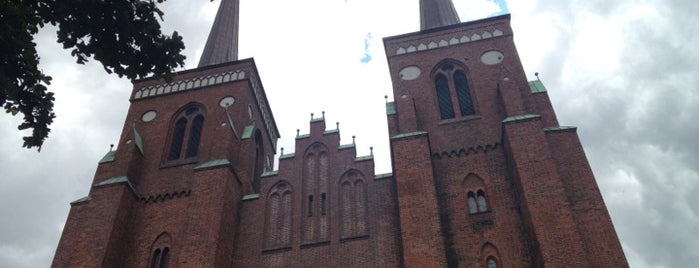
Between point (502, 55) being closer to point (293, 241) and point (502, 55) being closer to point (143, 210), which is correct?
point (293, 241)

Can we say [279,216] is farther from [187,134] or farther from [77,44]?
[77,44]

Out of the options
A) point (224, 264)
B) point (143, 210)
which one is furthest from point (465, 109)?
point (143, 210)

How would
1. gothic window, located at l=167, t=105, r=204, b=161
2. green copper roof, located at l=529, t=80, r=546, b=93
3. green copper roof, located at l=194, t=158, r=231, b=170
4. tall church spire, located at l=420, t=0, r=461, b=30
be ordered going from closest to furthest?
green copper roof, located at l=194, t=158, r=231, b=170 < green copper roof, located at l=529, t=80, r=546, b=93 < gothic window, located at l=167, t=105, r=204, b=161 < tall church spire, located at l=420, t=0, r=461, b=30

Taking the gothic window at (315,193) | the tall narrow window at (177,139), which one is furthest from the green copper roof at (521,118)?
the tall narrow window at (177,139)

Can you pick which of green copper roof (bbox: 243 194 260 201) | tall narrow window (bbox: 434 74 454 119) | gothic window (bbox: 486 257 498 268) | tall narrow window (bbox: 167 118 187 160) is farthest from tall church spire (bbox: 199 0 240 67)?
gothic window (bbox: 486 257 498 268)

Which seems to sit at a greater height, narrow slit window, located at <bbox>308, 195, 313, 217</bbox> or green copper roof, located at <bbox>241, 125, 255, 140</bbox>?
green copper roof, located at <bbox>241, 125, 255, 140</bbox>

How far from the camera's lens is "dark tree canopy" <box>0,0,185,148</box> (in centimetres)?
890

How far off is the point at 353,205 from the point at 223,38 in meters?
15.8

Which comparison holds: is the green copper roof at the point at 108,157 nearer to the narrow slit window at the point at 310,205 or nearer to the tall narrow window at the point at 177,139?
the tall narrow window at the point at 177,139

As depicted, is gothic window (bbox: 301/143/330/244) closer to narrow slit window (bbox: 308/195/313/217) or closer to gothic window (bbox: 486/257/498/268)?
narrow slit window (bbox: 308/195/313/217)

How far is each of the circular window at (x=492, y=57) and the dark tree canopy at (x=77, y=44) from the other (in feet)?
50.7

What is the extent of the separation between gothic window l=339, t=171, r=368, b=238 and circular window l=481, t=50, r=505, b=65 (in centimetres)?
750

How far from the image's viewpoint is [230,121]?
23.0m

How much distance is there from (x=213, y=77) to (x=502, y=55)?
12.4m
